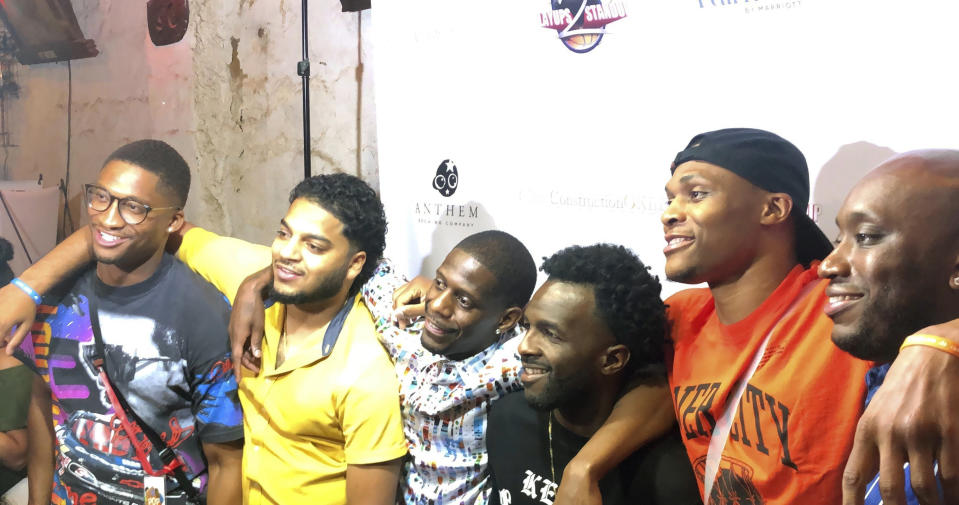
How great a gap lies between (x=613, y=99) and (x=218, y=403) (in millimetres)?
1448

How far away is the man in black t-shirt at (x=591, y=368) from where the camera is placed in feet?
5.43

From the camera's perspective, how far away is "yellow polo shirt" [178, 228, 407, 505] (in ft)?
6.71

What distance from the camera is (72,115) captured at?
133 inches

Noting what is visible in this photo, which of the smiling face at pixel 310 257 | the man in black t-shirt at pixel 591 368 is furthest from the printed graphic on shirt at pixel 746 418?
the smiling face at pixel 310 257

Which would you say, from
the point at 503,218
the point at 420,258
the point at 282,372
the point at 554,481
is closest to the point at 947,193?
the point at 554,481

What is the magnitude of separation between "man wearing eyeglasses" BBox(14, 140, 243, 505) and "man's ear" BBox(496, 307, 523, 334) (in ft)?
2.79

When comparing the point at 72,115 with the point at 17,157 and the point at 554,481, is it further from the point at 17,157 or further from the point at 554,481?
the point at 554,481

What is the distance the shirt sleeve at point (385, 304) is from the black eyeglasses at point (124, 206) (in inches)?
27.4

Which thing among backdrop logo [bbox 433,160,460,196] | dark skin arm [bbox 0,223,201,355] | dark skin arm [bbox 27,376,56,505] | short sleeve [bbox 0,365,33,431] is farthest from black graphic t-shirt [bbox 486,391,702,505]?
short sleeve [bbox 0,365,33,431]

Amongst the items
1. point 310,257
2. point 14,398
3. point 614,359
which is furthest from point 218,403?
point 614,359

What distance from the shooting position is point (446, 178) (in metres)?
2.73

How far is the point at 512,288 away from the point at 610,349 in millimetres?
418

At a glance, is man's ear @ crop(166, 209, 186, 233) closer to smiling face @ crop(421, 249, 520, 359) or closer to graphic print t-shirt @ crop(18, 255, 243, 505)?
graphic print t-shirt @ crop(18, 255, 243, 505)

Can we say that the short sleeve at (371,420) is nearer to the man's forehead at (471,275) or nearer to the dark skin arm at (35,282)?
the man's forehead at (471,275)
